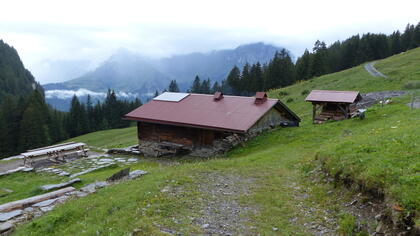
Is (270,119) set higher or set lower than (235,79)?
lower

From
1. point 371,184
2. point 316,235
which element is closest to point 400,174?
point 371,184

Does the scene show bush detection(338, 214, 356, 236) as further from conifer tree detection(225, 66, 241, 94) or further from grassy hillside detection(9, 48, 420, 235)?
conifer tree detection(225, 66, 241, 94)

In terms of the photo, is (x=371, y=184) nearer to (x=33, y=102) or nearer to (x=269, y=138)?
(x=269, y=138)

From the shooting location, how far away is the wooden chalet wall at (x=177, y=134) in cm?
2455

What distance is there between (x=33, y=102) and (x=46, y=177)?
208ft

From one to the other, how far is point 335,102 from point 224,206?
2027 centimetres

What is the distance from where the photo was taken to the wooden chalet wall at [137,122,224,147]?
80.5 feet

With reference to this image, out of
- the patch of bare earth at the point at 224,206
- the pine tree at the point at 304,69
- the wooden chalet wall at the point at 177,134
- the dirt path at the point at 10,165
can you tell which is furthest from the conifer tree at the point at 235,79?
the patch of bare earth at the point at 224,206

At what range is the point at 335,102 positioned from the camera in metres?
27.0

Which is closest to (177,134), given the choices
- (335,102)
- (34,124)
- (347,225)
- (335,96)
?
(335,102)

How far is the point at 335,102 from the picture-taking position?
27.0 metres

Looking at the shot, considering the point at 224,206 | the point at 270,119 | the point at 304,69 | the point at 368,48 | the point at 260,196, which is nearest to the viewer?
the point at 224,206

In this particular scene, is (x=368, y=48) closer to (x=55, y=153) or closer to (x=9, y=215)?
(x=55, y=153)

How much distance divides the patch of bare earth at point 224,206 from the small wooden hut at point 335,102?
1670 centimetres
